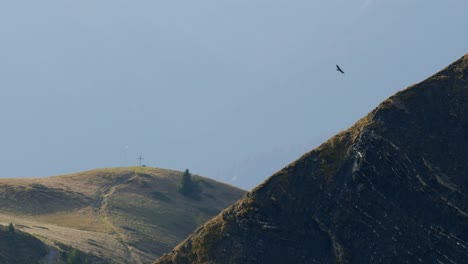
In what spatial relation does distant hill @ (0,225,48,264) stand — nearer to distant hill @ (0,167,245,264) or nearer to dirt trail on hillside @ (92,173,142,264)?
distant hill @ (0,167,245,264)

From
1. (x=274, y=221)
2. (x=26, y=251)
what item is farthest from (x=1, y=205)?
(x=274, y=221)

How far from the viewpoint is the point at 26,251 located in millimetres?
104688

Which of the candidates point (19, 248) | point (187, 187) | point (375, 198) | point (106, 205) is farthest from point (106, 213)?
point (375, 198)

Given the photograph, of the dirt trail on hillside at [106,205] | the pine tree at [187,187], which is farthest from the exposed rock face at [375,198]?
the pine tree at [187,187]

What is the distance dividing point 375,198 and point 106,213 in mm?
130437

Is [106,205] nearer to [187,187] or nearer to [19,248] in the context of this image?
[187,187]

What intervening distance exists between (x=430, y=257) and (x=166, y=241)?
11926 centimetres

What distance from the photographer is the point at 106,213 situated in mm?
161500

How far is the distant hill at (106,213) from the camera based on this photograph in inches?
5027

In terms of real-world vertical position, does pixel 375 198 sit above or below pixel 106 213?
below

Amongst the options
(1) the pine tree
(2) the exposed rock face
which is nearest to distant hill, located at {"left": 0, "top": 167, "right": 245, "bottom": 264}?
(1) the pine tree

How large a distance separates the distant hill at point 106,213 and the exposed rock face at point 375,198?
78012 millimetres

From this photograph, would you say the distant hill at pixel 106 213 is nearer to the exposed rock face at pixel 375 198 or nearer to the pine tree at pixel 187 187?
the pine tree at pixel 187 187

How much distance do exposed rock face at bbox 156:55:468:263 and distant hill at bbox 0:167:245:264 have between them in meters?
78.0
